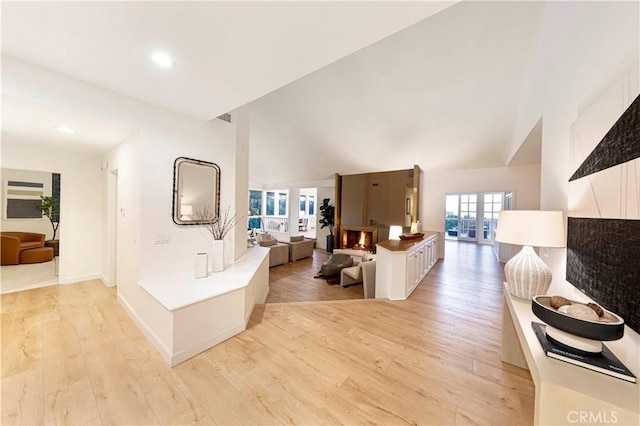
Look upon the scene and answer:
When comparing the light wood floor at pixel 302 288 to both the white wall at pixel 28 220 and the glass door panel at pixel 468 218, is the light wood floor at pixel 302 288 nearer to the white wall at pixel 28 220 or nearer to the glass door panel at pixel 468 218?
the white wall at pixel 28 220

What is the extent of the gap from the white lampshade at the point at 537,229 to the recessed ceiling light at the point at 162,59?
9.82 feet

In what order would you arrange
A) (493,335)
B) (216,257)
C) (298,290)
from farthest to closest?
1. (298,290)
2. (216,257)
3. (493,335)

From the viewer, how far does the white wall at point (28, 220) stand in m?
4.80

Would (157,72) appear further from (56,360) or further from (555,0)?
(555,0)

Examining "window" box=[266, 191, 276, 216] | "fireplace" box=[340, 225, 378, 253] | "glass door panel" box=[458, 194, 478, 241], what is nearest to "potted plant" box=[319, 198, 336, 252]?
"fireplace" box=[340, 225, 378, 253]

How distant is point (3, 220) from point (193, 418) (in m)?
7.24

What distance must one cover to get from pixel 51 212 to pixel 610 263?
879 cm

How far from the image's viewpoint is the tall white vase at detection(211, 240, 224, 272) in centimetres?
291

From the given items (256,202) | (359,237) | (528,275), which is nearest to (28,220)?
(256,202)

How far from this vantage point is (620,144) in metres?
1.10

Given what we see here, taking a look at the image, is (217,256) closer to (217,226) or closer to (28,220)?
(217,226)

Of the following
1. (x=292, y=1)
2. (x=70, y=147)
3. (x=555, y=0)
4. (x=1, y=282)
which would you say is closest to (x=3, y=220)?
(x=1, y=282)

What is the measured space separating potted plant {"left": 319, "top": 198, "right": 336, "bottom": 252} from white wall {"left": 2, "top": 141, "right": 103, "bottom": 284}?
6258mm

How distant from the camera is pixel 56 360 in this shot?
198 cm
